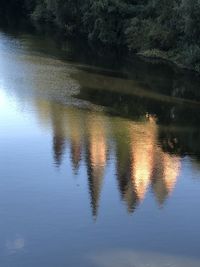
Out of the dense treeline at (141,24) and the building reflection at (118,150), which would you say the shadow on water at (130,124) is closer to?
the building reflection at (118,150)

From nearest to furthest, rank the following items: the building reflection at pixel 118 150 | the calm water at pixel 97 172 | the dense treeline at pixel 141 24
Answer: the calm water at pixel 97 172 < the building reflection at pixel 118 150 < the dense treeline at pixel 141 24

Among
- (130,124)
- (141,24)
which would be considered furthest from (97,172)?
(141,24)

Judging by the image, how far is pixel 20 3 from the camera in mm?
117500

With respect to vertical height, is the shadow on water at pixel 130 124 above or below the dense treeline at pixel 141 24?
below

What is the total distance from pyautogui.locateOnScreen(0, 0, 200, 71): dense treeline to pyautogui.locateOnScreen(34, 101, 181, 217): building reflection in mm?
18468

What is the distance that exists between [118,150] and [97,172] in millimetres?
3502

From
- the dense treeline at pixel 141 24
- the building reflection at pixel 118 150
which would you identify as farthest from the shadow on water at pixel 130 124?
the dense treeline at pixel 141 24

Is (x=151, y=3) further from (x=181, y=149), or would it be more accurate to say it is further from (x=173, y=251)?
(x=173, y=251)

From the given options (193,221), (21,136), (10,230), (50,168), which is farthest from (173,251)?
(21,136)

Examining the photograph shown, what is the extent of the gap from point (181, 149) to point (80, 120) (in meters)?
7.27

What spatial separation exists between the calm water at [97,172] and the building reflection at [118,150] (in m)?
0.06

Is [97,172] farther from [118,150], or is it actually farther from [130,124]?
[130,124]

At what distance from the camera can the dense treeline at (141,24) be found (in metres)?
56.3

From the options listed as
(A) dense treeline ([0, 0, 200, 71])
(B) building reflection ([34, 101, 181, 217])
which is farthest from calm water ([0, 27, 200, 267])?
(A) dense treeline ([0, 0, 200, 71])
